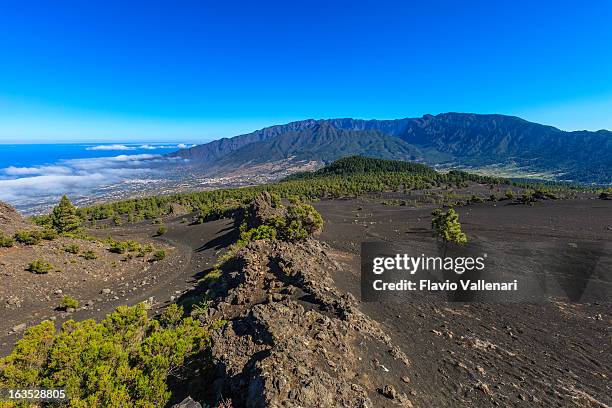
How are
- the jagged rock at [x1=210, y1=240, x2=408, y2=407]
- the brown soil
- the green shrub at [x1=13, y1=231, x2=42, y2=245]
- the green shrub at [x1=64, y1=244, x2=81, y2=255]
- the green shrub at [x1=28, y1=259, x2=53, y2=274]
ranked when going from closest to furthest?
1. the jagged rock at [x1=210, y1=240, x2=408, y2=407]
2. the brown soil
3. the green shrub at [x1=28, y1=259, x2=53, y2=274]
4. the green shrub at [x1=13, y1=231, x2=42, y2=245]
5. the green shrub at [x1=64, y1=244, x2=81, y2=255]

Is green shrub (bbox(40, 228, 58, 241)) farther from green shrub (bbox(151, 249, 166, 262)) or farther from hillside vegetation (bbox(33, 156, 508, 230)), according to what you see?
hillside vegetation (bbox(33, 156, 508, 230))

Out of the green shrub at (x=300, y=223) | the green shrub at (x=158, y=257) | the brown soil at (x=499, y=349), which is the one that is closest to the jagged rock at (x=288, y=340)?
the brown soil at (x=499, y=349)

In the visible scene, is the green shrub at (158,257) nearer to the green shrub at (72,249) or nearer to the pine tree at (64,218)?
the green shrub at (72,249)

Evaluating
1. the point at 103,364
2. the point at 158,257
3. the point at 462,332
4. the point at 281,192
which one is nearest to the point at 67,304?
the point at 158,257

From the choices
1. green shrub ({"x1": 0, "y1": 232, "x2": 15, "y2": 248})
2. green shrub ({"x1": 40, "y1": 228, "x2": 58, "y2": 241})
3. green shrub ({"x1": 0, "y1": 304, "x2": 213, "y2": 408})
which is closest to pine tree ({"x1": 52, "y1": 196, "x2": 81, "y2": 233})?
green shrub ({"x1": 40, "y1": 228, "x2": 58, "y2": 241})

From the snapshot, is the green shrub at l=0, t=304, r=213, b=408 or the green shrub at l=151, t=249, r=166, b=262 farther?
the green shrub at l=151, t=249, r=166, b=262

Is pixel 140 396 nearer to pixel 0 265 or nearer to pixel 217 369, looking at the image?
pixel 217 369
